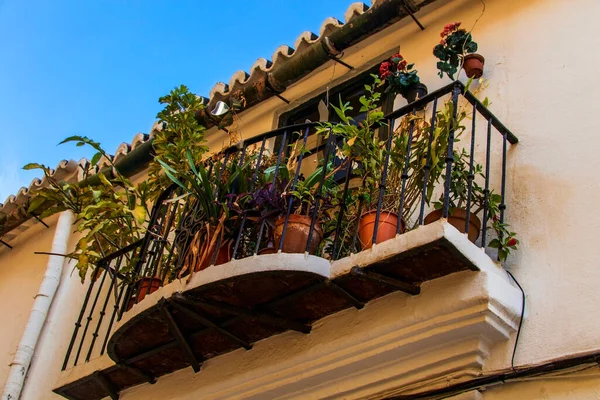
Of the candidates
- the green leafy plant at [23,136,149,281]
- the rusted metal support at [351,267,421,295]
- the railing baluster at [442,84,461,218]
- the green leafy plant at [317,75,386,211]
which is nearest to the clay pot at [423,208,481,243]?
the railing baluster at [442,84,461,218]

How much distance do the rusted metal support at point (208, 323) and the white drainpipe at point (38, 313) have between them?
2.79 meters

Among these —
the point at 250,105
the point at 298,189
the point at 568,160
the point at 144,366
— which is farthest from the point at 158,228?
the point at 568,160

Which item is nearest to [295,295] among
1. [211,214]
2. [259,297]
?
[259,297]

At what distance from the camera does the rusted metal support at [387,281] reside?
4.13 meters

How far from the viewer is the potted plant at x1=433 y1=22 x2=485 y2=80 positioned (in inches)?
211

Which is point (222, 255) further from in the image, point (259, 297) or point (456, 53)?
point (456, 53)

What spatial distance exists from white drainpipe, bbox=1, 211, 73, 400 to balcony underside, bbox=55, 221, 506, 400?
167cm

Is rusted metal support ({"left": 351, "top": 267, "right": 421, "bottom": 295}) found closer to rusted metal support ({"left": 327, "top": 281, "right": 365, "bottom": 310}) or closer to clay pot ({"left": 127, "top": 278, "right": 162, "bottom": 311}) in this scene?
rusted metal support ({"left": 327, "top": 281, "right": 365, "bottom": 310})

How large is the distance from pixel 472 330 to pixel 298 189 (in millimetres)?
1346

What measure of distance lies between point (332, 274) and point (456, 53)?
1.99m

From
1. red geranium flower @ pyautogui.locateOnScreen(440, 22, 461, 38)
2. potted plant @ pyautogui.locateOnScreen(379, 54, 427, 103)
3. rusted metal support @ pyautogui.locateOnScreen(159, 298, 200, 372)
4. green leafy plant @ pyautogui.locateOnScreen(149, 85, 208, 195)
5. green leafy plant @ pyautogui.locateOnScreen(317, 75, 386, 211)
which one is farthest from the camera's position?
green leafy plant @ pyautogui.locateOnScreen(149, 85, 208, 195)

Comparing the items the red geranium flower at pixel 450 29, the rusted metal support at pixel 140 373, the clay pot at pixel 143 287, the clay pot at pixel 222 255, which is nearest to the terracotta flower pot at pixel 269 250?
the clay pot at pixel 222 255

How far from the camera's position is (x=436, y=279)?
4207 millimetres

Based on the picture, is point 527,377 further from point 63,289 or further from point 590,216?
point 63,289
